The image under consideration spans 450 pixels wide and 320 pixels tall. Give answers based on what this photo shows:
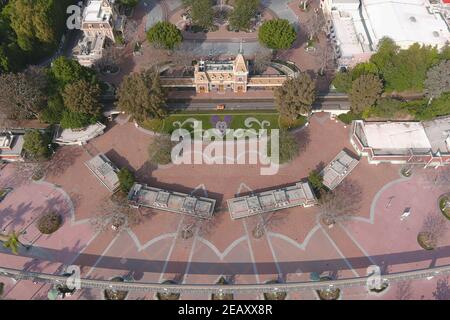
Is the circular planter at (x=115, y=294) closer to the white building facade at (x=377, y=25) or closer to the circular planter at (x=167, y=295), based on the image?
the circular planter at (x=167, y=295)

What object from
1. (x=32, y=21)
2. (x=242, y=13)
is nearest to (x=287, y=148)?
(x=242, y=13)

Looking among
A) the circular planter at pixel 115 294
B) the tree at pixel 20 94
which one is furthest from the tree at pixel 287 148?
the tree at pixel 20 94

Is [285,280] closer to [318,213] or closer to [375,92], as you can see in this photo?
[318,213]

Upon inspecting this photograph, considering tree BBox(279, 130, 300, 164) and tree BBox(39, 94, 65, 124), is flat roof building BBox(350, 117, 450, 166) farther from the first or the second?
tree BBox(39, 94, 65, 124)

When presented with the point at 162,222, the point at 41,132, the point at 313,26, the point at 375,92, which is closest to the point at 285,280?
the point at 162,222

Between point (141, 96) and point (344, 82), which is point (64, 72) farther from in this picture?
point (344, 82)
